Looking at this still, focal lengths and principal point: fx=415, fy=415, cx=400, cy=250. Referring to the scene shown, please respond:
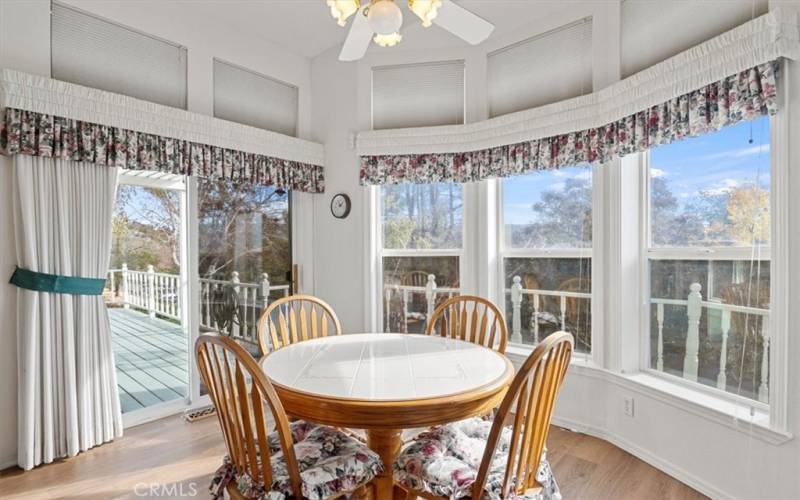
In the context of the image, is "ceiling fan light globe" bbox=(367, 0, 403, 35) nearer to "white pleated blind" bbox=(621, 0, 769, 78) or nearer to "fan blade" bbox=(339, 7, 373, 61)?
"fan blade" bbox=(339, 7, 373, 61)

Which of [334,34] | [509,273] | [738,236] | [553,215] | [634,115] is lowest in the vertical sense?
[509,273]

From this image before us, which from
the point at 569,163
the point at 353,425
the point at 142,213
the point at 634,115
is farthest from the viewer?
the point at 142,213

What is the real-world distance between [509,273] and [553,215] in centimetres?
56

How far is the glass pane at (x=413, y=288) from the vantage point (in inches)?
137

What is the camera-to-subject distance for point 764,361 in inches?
78.8

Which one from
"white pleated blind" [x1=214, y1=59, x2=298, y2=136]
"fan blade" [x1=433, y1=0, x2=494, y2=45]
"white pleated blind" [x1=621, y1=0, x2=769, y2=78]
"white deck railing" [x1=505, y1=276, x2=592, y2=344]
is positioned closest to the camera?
"fan blade" [x1=433, y1=0, x2=494, y2=45]

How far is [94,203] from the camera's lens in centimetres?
257

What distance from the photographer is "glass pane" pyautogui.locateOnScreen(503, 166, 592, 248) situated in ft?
9.48

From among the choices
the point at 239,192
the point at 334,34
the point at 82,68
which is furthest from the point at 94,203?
the point at 334,34

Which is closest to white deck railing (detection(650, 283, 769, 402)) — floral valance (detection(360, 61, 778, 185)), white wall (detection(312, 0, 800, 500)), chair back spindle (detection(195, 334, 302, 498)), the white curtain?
white wall (detection(312, 0, 800, 500))

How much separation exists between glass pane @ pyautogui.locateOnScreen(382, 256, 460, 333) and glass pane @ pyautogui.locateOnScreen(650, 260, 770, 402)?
1456 millimetres

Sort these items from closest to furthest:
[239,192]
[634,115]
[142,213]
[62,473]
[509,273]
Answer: [62,473] → [634,115] → [142,213] → [509,273] → [239,192]

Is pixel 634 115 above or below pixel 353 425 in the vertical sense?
above

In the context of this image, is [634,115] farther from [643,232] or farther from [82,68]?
[82,68]
